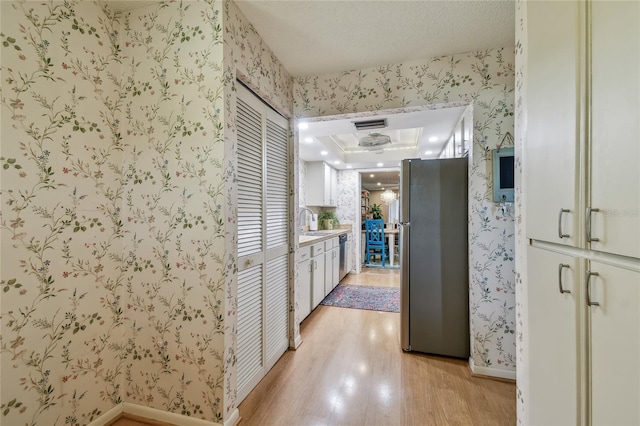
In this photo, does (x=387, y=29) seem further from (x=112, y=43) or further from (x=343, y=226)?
(x=343, y=226)

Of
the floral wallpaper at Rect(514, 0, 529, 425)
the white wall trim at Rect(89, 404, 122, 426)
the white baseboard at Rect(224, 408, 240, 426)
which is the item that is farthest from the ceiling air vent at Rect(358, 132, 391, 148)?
the white wall trim at Rect(89, 404, 122, 426)

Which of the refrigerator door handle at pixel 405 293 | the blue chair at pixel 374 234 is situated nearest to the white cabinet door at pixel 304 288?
the refrigerator door handle at pixel 405 293

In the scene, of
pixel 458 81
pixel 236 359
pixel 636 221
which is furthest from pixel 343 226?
pixel 636 221

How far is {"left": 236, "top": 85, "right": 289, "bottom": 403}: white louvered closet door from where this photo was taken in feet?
5.88

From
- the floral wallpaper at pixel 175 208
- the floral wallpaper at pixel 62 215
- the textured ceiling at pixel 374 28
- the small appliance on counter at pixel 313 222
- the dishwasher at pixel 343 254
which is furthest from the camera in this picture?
the small appliance on counter at pixel 313 222

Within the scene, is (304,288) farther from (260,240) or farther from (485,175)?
(485,175)

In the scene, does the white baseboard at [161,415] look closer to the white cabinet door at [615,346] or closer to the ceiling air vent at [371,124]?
the white cabinet door at [615,346]

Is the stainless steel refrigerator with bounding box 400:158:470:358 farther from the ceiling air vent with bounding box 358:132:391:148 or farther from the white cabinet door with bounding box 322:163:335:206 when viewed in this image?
the white cabinet door with bounding box 322:163:335:206

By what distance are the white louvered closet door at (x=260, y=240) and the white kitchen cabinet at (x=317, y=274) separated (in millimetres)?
785

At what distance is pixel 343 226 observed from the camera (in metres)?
5.52

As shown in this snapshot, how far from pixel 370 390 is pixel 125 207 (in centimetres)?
204

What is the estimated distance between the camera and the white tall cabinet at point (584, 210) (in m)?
0.70

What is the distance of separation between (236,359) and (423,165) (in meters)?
2.11

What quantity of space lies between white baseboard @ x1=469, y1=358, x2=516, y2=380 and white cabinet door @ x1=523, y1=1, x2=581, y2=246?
1.47 metres
